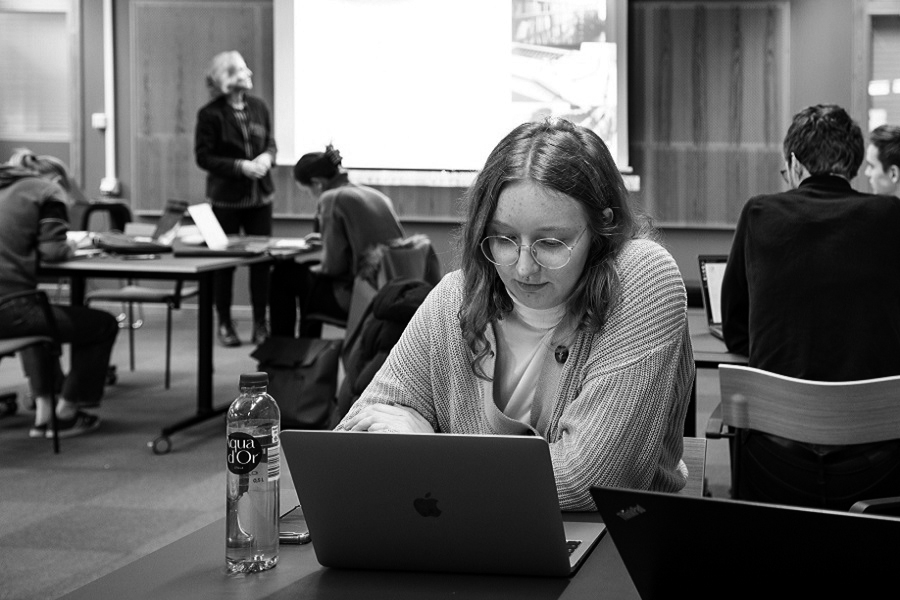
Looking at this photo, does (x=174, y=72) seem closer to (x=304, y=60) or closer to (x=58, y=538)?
(x=304, y=60)

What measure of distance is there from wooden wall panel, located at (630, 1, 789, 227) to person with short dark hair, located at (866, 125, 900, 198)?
3948 millimetres

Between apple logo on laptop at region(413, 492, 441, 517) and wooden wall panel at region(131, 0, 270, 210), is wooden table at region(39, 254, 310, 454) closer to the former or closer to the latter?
apple logo on laptop at region(413, 492, 441, 517)

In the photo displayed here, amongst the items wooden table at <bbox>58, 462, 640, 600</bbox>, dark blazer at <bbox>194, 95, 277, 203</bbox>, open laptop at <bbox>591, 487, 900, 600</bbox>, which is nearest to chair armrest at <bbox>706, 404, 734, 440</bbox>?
wooden table at <bbox>58, 462, 640, 600</bbox>

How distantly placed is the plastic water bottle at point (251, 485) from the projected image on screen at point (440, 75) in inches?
265

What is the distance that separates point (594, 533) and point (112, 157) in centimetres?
782

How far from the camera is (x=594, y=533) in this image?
4.83 ft

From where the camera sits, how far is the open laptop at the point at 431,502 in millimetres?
1251

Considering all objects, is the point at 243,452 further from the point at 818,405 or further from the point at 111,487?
the point at 111,487

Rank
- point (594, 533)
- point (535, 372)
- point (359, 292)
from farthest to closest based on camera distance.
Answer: point (359, 292), point (535, 372), point (594, 533)

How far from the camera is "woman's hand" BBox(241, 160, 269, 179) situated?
23.1 feet

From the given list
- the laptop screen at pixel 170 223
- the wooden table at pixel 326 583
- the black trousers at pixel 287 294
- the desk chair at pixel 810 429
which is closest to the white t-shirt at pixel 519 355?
the wooden table at pixel 326 583

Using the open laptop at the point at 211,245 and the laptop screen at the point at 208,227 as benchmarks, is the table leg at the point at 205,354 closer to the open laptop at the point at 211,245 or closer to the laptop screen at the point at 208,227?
the open laptop at the point at 211,245

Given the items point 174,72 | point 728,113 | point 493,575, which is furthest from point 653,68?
point 493,575

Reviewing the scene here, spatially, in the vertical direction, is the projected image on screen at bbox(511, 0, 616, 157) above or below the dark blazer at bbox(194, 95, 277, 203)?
above
